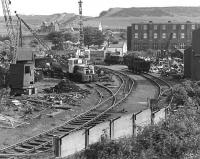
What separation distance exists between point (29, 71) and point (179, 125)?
17621 mm

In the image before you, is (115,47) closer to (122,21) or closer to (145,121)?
(145,121)

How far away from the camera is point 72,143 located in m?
14.0

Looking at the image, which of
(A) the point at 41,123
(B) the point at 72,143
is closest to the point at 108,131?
(B) the point at 72,143

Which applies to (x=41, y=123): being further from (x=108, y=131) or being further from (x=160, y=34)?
(x=160, y=34)

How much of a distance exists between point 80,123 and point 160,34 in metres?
63.4

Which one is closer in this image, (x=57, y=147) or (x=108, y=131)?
(x=57, y=147)

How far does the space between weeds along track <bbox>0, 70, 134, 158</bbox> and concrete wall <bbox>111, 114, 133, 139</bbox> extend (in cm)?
156

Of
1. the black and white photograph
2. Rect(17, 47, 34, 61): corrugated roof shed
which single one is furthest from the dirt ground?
Rect(17, 47, 34, 61): corrugated roof shed

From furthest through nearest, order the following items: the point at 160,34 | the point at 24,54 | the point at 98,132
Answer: the point at 160,34
the point at 24,54
the point at 98,132

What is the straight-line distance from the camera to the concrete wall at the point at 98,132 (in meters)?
14.8

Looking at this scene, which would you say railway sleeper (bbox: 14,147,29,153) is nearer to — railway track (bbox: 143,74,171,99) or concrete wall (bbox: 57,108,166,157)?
concrete wall (bbox: 57,108,166,157)

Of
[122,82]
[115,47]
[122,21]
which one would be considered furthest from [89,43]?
[122,21]

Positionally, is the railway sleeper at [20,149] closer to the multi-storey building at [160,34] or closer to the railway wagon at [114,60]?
the railway wagon at [114,60]

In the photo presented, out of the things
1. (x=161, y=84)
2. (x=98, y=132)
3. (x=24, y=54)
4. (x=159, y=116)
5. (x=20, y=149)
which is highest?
(x=24, y=54)
